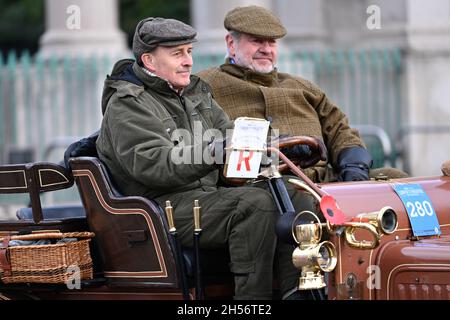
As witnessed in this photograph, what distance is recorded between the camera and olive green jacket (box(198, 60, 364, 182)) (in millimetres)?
6672

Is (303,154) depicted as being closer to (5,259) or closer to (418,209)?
(418,209)

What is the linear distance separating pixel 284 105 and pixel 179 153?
4.47 feet

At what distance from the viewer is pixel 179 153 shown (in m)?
5.47

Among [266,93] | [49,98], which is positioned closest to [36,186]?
[266,93]

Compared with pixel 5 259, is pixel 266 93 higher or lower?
higher

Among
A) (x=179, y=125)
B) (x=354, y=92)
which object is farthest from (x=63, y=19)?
(x=179, y=125)

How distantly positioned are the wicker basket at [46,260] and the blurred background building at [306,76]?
7165 millimetres

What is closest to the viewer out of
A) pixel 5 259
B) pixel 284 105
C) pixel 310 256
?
pixel 310 256

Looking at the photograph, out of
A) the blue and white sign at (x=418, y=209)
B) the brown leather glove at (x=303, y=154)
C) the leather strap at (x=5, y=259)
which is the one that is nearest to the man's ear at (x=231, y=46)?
the brown leather glove at (x=303, y=154)

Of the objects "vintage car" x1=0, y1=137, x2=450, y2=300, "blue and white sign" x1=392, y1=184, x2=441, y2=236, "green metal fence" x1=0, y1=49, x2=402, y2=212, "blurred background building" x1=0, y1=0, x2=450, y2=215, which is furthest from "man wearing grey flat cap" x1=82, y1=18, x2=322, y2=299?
"green metal fence" x1=0, y1=49, x2=402, y2=212

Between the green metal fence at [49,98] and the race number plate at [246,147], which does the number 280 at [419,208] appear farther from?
the green metal fence at [49,98]

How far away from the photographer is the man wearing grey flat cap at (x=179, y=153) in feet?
17.8

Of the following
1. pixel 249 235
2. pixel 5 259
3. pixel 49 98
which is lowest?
pixel 49 98
